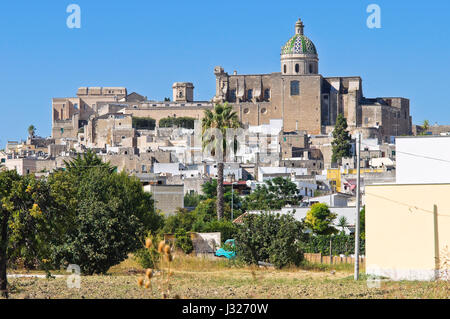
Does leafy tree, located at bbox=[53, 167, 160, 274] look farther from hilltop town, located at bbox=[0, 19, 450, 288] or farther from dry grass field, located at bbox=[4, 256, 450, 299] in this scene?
hilltop town, located at bbox=[0, 19, 450, 288]

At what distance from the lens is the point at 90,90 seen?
11481 centimetres

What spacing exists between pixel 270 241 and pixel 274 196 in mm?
23701

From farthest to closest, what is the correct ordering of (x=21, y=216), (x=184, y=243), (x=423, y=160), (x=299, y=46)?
(x=299, y=46) → (x=184, y=243) → (x=423, y=160) → (x=21, y=216)

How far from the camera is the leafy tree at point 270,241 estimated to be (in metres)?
25.7

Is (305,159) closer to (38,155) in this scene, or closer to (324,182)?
(324,182)

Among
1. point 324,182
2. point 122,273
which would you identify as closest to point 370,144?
point 324,182

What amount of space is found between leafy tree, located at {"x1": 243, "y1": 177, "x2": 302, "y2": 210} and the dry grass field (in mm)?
23441

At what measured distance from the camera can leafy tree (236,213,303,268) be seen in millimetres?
25656

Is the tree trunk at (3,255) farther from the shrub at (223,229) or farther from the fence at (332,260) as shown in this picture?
the shrub at (223,229)

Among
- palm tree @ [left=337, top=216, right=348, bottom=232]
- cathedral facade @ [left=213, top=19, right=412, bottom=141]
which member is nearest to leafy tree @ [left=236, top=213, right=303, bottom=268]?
palm tree @ [left=337, top=216, right=348, bottom=232]

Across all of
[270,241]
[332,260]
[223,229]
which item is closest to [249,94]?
[223,229]

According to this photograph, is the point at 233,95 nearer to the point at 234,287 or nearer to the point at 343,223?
the point at 343,223

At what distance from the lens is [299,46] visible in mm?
93000
